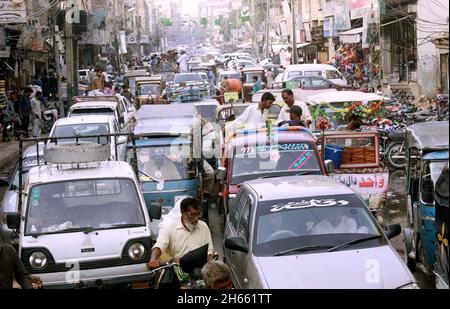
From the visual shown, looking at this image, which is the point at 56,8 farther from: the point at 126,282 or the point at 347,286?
the point at 347,286

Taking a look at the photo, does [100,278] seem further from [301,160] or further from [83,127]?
[83,127]

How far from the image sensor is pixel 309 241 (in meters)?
7.96

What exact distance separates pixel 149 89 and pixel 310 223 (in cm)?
2529

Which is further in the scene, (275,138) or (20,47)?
(20,47)

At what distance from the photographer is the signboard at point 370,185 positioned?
42.4ft

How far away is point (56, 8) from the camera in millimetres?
36406

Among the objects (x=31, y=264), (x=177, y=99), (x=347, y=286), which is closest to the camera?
(x=347, y=286)

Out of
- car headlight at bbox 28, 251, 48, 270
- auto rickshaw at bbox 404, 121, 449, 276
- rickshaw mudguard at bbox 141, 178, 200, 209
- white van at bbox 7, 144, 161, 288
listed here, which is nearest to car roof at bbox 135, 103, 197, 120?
rickshaw mudguard at bbox 141, 178, 200, 209

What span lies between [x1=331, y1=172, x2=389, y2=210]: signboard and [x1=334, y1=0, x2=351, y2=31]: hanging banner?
105 feet

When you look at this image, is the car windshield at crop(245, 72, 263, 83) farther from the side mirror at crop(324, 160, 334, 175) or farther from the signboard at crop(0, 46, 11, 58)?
the side mirror at crop(324, 160, 334, 175)

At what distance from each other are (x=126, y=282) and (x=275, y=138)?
419 cm

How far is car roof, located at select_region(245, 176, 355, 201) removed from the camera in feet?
28.3

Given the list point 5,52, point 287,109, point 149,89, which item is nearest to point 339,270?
point 287,109

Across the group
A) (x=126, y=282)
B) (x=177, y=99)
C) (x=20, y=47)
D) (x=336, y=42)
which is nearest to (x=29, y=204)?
(x=126, y=282)
